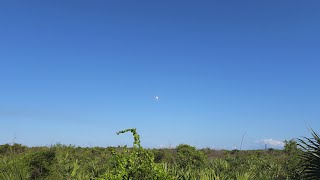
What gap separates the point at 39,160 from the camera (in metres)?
16.9

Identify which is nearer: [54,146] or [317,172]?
[317,172]

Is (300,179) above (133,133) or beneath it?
beneath

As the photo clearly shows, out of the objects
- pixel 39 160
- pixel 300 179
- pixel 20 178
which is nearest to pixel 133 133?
pixel 20 178

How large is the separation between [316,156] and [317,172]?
0.49 metres

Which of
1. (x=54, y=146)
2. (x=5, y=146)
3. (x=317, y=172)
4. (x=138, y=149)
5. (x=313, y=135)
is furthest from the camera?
(x=5, y=146)

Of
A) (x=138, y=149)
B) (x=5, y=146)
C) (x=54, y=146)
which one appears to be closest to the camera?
(x=138, y=149)

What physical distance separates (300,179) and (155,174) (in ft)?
26.1

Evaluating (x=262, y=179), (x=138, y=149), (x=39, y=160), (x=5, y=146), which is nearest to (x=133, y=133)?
(x=138, y=149)

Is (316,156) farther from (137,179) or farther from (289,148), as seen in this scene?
(289,148)

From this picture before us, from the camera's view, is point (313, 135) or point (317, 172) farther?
point (313, 135)

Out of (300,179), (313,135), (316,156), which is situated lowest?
(300,179)

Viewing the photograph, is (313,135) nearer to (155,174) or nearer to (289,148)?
(155,174)

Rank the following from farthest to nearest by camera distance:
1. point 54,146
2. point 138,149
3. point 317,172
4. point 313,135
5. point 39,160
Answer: point 54,146, point 39,160, point 313,135, point 317,172, point 138,149

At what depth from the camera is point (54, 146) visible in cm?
1955
